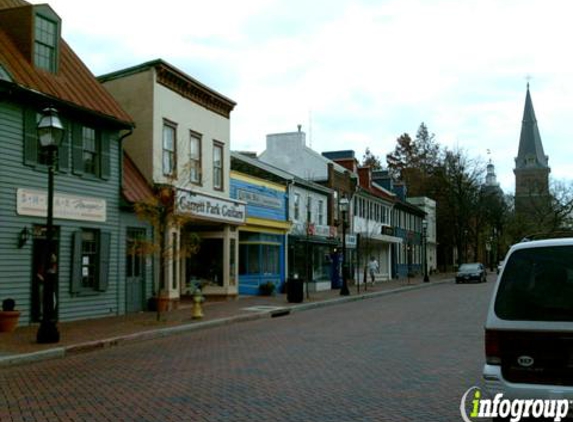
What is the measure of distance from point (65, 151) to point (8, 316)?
16.8ft

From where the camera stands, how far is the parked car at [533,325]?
550 cm

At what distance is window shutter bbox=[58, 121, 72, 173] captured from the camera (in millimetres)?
18219

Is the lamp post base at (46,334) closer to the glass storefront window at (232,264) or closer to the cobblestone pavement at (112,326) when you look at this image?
the cobblestone pavement at (112,326)

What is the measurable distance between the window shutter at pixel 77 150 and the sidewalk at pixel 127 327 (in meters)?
4.31

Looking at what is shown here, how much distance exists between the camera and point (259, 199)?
3038cm

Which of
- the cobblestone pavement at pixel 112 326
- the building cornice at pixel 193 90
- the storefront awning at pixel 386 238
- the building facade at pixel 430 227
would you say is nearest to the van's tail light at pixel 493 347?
the cobblestone pavement at pixel 112 326

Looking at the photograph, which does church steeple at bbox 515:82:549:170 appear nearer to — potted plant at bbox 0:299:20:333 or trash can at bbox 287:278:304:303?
trash can at bbox 287:278:304:303

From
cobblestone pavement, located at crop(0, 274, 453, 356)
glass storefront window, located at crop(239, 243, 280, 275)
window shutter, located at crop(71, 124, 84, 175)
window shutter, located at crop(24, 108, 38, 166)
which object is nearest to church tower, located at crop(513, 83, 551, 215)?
glass storefront window, located at crop(239, 243, 280, 275)

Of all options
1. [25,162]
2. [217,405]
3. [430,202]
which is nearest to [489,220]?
[430,202]

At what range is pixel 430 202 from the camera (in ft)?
231

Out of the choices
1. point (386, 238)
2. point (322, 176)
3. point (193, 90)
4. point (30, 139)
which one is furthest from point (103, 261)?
point (386, 238)

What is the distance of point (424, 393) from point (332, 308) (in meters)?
16.9

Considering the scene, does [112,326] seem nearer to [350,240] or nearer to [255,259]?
[255,259]

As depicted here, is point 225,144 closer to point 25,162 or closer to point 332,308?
point 332,308
